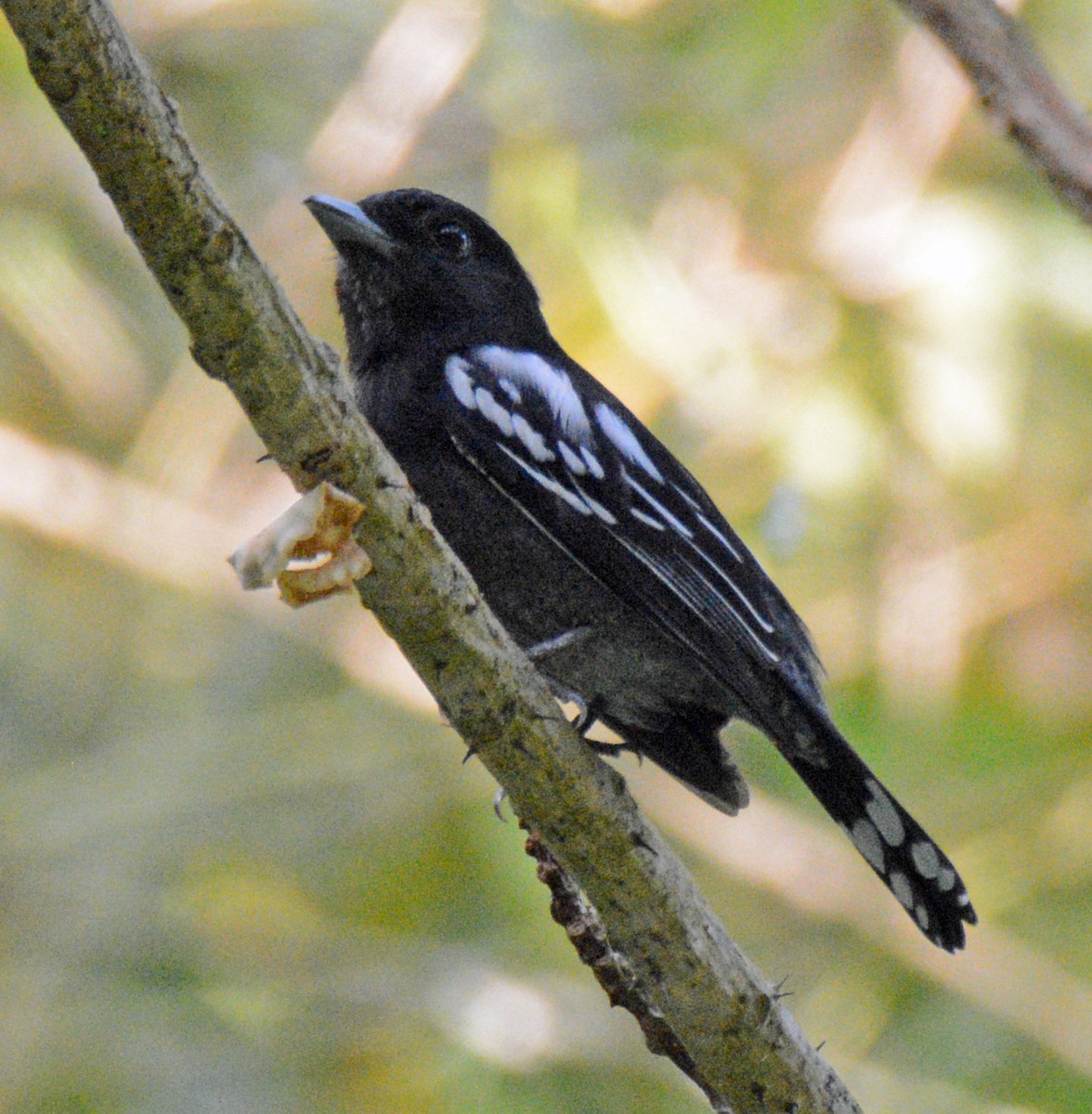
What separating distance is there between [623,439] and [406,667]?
9.74ft

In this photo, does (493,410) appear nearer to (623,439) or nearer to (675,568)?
(623,439)

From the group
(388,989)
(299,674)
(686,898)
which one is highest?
(299,674)

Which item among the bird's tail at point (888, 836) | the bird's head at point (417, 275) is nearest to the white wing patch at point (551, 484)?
the bird's head at point (417, 275)

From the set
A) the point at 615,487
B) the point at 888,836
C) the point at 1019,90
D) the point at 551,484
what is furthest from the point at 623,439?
the point at 1019,90

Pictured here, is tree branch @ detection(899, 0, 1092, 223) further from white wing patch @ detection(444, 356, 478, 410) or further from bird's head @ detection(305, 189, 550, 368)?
bird's head @ detection(305, 189, 550, 368)

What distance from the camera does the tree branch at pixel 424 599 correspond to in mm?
Answer: 2510

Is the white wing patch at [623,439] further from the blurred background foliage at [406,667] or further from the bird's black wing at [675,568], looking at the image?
the blurred background foliage at [406,667]

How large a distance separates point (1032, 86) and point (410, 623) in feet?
5.87

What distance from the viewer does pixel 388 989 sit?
6754 mm

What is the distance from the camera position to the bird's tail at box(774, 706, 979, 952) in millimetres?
4059

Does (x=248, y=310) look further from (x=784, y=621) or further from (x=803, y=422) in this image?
(x=803, y=422)

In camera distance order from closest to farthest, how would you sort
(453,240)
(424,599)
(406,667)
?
1. (424,599)
2. (453,240)
3. (406,667)

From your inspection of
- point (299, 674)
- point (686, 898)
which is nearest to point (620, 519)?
point (686, 898)

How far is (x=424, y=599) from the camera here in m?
3.01
